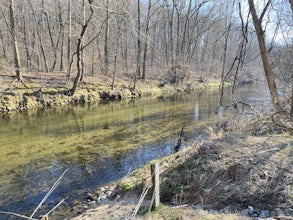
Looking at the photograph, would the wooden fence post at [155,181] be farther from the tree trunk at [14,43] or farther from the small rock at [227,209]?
the tree trunk at [14,43]

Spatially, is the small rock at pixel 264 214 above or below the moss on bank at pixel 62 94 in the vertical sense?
below

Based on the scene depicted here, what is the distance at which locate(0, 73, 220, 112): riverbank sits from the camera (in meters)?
19.5

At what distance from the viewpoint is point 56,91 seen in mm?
22594

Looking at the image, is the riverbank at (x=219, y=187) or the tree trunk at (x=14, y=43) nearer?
the riverbank at (x=219, y=187)

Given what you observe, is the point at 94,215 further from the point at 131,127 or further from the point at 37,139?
the point at 131,127

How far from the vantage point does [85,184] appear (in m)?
7.78

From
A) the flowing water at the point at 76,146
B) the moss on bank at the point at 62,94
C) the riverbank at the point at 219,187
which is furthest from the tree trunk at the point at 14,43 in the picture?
the riverbank at the point at 219,187

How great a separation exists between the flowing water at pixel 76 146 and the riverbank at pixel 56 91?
5.94 ft

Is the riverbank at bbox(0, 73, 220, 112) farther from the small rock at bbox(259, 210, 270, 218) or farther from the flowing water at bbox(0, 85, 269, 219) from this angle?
the small rock at bbox(259, 210, 270, 218)

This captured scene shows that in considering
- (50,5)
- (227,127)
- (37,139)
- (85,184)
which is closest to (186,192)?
(85,184)

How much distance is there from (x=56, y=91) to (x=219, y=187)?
1954 centimetres

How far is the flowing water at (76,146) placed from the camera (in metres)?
7.52

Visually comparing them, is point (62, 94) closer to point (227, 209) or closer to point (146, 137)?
point (146, 137)

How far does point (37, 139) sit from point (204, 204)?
9332 millimetres
